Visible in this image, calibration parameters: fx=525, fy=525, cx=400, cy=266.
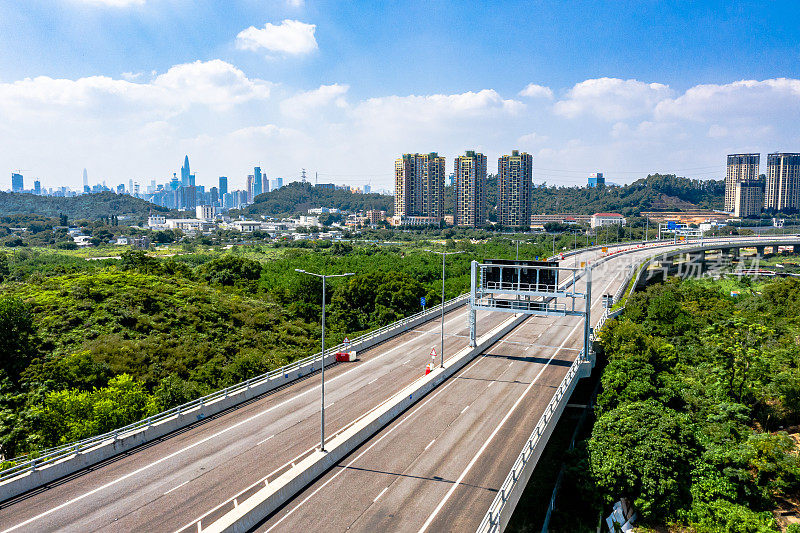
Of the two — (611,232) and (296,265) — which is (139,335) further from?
(611,232)

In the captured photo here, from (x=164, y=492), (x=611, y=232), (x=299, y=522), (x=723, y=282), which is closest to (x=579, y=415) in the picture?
(x=299, y=522)

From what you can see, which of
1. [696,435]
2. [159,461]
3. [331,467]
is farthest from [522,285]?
[159,461]

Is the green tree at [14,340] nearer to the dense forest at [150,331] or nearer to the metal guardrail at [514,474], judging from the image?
the dense forest at [150,331]

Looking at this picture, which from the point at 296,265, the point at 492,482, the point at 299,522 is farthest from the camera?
the point at 296,265

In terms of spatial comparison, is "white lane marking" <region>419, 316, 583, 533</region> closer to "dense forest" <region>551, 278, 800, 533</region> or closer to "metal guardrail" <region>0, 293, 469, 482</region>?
"dense forest" <region>551, 278, 800, 533</region>

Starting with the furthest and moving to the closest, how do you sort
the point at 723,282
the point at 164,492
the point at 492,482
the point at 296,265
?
the point at 723,282 < the point at 296,265 < the point at 492,482 < the point at 164,492

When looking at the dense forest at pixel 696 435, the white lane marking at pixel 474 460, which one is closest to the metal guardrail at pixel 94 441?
the white lane marking at pixel 474 460
